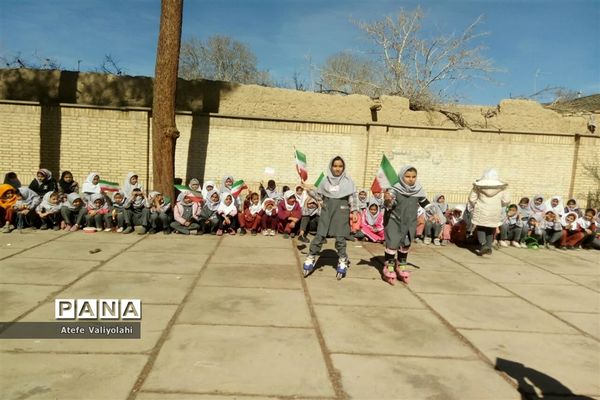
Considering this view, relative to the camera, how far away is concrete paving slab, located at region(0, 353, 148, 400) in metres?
2.61

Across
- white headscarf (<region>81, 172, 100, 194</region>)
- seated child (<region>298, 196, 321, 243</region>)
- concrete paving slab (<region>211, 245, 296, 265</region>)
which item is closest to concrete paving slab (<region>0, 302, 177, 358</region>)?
concrete paving slab (<region>211, 245, 296, 265</region>)

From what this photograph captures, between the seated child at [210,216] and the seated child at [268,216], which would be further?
the seated child at [268,216]

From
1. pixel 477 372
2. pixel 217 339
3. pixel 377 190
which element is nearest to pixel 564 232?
pixel 377 190

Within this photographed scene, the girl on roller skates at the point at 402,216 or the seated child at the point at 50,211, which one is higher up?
the girl on roller skates at the point at 402,216

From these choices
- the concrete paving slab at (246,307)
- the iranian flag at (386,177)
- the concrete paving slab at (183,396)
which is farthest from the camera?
the iranian flag at (386,177)

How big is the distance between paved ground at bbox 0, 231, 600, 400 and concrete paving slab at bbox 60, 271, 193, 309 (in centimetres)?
3

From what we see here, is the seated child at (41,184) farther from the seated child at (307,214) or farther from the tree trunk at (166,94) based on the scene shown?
the seated child at (307,214)

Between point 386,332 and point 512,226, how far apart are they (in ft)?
20.5

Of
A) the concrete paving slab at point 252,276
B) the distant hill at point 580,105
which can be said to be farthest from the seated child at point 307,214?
the distant hill at point 580,105

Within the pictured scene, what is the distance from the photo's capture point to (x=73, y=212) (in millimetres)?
8250

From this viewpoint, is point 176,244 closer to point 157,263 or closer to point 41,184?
point 157,263

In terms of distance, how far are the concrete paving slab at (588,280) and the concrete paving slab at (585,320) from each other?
147cm

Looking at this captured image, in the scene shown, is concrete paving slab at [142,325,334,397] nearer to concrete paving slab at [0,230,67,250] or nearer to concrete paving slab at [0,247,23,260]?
concrete paving slab at [0,247,23,260]

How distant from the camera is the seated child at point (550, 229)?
877cm
